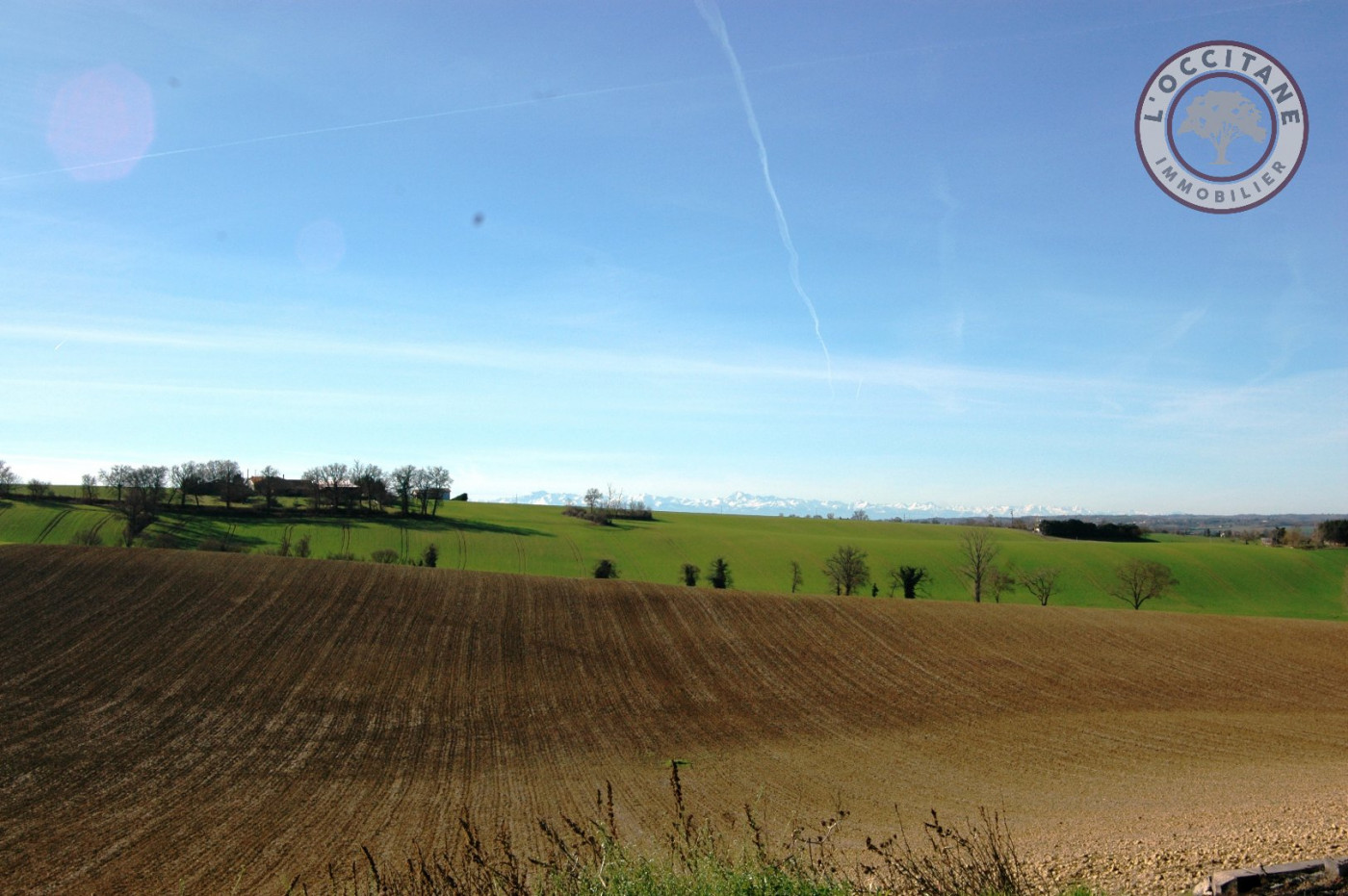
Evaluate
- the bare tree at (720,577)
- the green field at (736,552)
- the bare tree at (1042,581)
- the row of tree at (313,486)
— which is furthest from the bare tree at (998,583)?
the row of tree at (313,486)

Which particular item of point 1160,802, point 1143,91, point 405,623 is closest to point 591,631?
point 405,623

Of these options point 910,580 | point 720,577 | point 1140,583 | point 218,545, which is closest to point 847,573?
point 910,580

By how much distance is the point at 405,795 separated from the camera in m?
20.4

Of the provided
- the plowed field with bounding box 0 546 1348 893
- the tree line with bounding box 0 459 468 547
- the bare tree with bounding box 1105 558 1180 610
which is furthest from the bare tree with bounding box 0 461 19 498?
the bare tree with bounding box 1105 558 1180 610

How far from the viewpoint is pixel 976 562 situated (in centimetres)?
6912

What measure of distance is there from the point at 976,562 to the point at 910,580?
10.4 m

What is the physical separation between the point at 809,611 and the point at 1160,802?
23019 mm

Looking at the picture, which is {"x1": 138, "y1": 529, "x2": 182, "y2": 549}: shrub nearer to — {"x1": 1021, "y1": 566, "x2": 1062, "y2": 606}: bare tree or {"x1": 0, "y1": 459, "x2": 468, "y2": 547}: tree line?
{"x1": 0, "y1": 459, "x2": 468, "y2": 547}: tree line

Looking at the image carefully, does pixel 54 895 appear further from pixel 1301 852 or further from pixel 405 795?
pixel 1301 852

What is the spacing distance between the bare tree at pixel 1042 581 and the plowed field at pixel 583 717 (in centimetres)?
2323

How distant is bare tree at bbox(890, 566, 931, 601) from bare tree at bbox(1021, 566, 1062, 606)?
8.21m

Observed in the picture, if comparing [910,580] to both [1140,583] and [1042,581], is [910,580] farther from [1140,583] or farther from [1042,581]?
[1140,583]

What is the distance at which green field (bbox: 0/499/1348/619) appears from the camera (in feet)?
224

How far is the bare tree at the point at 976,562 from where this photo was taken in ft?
220
